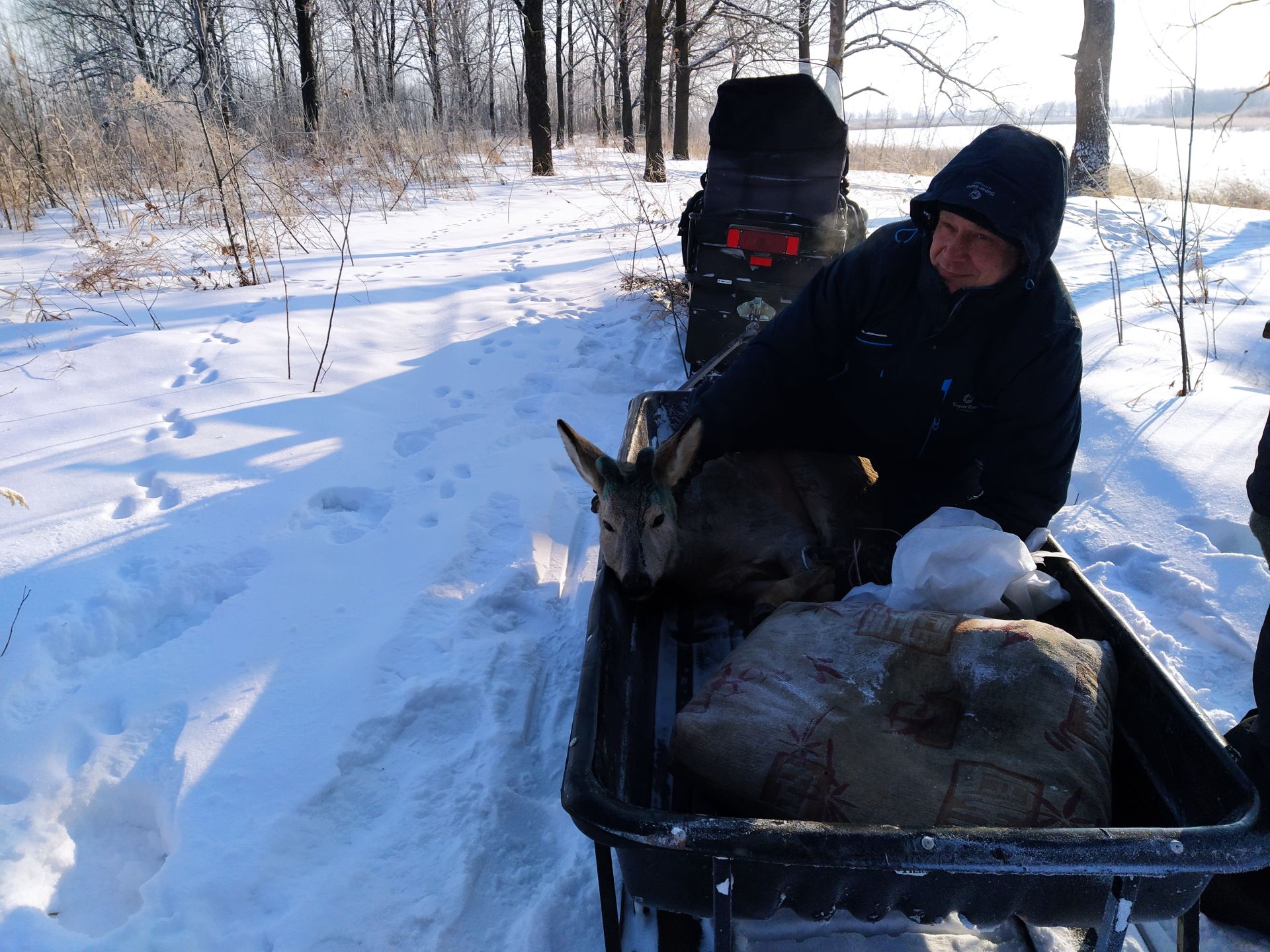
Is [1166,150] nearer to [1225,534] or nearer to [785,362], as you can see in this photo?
[1225,534]

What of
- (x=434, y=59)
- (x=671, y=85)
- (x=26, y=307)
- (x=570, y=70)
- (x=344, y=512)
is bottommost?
(x=344, y=512)

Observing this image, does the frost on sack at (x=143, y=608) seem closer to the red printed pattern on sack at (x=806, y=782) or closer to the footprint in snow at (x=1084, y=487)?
the red printed pattern on sack at (x=806, y=782)

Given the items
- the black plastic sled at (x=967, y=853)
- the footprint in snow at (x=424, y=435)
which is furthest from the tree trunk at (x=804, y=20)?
the black plastic sled at (x=967, y=853)

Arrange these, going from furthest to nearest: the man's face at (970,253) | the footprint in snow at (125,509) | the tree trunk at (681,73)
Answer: the tree trunk at (681,73) → the footprint in snow at (125,509) → the man's face at (970,253)

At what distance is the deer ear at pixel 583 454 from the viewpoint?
10.1ft

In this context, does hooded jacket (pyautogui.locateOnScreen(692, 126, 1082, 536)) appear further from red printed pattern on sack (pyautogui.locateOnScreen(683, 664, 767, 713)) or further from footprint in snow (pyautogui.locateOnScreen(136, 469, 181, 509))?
footprint in snow (pyautogui.locateOnScreen(136, 469, 181, 509))

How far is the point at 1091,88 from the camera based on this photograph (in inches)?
515

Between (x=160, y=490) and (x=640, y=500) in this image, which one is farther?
(x=160, y=490)

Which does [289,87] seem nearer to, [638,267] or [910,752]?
[638,267]

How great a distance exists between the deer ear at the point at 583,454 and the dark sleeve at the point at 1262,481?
2.06 m

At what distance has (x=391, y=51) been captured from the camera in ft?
99.6

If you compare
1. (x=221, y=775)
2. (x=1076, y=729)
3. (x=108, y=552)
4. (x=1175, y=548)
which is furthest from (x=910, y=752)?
(x=108, y=552)

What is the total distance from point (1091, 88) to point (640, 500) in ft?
48.1

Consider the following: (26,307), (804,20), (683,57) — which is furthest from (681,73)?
(26,307)
